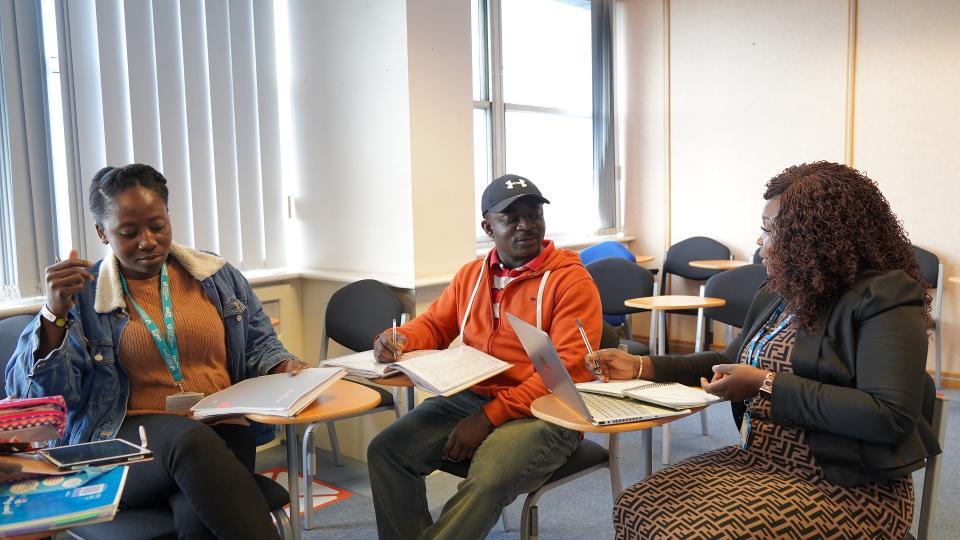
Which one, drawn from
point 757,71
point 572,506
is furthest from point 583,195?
point 572,506

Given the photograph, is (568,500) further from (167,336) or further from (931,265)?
(931,265)

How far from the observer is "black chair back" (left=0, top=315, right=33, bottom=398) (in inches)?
95.7

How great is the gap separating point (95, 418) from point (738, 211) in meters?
4.94

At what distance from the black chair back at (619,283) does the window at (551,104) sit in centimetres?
115

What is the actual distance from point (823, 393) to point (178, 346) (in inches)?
64.9

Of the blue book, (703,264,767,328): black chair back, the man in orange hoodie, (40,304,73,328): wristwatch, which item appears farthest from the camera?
(703,264,767,328): black chair back

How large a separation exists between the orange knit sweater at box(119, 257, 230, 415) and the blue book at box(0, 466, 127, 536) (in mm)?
830

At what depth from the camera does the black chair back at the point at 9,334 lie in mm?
2430

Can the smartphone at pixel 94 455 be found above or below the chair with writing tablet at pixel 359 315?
above

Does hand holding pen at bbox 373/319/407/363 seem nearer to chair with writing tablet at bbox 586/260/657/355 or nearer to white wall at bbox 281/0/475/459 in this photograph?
white wall at bbox 281/0/475/459

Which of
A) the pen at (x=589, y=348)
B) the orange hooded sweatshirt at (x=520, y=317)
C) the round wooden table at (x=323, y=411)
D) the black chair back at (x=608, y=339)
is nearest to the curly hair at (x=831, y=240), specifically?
the pen at (x=589, y=348)

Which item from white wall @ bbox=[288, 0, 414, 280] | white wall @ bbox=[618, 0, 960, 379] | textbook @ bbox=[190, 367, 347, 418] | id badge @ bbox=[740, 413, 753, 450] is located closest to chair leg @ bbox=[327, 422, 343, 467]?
white wall @ bbox=[288, 0, 414, 280]

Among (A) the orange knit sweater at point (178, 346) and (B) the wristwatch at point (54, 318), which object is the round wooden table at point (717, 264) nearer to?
(A) the orange knit sweater at point (178, 346)

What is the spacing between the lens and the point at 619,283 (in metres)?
4.29
